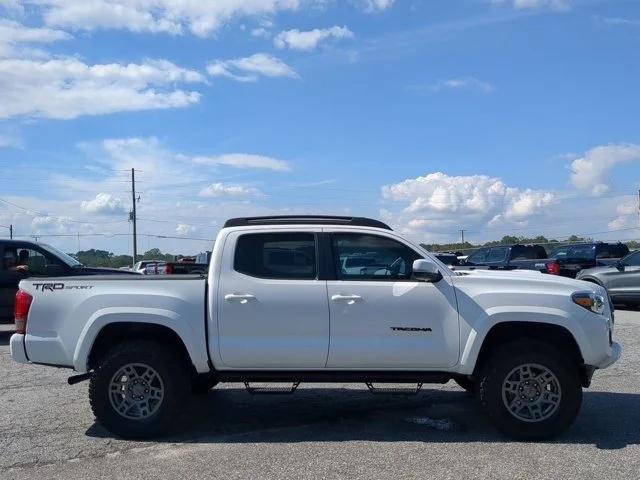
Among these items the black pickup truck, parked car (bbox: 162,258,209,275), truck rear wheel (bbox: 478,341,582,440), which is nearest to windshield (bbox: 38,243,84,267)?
parked car (bbox: 162,258,209,275)

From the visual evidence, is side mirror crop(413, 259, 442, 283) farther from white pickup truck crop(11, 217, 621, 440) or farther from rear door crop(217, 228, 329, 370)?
rear door crop(217, 228, 329, 370)

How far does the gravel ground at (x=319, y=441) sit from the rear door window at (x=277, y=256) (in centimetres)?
147

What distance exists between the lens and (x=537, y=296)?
6637 mm

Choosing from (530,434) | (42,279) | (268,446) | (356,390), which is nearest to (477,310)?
(530,434)

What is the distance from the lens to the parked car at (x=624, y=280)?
17391 millimetres

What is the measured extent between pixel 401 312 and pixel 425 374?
62 centimetres

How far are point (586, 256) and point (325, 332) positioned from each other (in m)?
18.7

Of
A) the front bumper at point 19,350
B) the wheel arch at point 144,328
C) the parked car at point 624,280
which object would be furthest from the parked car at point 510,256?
the front bumper at point 19,350

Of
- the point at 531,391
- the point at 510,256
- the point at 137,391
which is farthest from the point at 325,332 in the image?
the point at 510,256

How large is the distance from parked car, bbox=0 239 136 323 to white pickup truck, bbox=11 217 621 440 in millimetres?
6897

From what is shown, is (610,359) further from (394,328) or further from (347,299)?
(347,299)

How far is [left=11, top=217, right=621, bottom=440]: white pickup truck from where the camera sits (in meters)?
6.61

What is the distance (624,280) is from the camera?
57.7 ft

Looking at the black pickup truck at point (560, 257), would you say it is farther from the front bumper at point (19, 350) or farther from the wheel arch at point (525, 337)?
the front bumper at point (19, 350)
